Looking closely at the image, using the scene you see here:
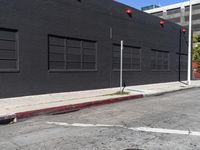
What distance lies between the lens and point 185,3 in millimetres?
82375

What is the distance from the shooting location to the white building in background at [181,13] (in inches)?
3031

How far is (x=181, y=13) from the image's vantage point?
82.4 metres

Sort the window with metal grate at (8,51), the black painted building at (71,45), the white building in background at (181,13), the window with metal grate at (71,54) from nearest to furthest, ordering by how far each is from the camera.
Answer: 1. the window with metal grate at (8,51)
2. the black painted building at (71,45)
3. the window with metal grate at (71,54)
4. the white building in background at (181,13)

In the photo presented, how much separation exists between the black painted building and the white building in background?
59931mm

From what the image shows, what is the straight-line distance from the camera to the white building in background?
77.0m

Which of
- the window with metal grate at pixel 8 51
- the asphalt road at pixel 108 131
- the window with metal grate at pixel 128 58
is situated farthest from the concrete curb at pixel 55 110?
the window with metal grate at pixel 128 58

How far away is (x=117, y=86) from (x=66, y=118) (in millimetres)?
10035

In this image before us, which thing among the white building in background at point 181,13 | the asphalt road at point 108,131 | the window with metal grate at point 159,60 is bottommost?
the asphalt road at point 108,131

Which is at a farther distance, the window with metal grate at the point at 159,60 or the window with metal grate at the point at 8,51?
the window with metal grate at the point at 159,60

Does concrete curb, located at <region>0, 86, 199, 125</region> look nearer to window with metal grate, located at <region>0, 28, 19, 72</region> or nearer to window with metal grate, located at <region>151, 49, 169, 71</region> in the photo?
window with metal grate, located at <region>0, 28, 19, 72</region>

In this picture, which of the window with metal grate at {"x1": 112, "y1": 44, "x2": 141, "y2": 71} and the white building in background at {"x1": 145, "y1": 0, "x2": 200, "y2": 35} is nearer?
the window with metal grate at {"x1": 112, "y1": 44, "x2": 141, "y2": 71}

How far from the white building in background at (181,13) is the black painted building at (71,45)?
59.9 metres

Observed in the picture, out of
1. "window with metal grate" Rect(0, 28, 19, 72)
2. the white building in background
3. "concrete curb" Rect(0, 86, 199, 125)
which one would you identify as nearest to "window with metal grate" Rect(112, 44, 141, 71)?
"concrete curb" Rect(0, 86, 199, 125)

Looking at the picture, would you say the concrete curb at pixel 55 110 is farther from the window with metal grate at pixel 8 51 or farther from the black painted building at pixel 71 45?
the window with metal grate at pixel 8 51
